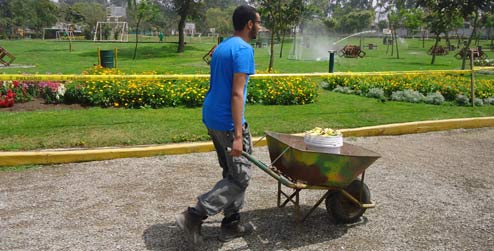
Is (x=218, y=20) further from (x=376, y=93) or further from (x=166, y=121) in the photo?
(x=166, y=121)

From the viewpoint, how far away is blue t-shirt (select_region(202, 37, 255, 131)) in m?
3.48

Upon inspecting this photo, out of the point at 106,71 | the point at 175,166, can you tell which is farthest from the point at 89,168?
the point at 106,71

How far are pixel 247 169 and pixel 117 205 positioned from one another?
1.63 m

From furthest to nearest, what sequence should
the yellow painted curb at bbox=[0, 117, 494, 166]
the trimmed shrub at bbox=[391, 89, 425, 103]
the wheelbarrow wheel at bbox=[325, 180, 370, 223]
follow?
the trimmed shrub at bbox=[391, 89, 425, 103], the yellow painted curb at bbox=[0, 117, 494, 166], the wheelbarrow wheel at bbox=[325, 180, 370, 223]

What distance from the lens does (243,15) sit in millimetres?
3580

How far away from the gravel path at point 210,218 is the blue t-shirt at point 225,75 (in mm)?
1077

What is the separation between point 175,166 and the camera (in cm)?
600

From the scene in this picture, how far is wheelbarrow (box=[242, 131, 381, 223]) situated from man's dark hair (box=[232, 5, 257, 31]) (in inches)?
39.6

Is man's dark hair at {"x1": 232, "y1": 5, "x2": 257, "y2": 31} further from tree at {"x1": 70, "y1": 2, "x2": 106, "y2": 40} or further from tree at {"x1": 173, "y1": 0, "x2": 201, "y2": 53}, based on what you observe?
tree at {"x1": 70, "y1": 2, "x2": 106, "y2": 40}

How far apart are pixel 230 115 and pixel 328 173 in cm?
100

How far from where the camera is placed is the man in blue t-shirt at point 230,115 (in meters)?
3.50

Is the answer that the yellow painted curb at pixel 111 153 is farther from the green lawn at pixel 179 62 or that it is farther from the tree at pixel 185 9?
the tree at pixel 185 9

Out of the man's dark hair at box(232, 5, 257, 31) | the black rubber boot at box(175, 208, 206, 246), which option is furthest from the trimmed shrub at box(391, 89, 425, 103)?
the black rubber boot at box(175, 208, 206, 246)

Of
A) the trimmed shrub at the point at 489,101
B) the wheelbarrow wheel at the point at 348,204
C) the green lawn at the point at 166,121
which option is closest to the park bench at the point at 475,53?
the trimmed shrub at the point at 489,101
